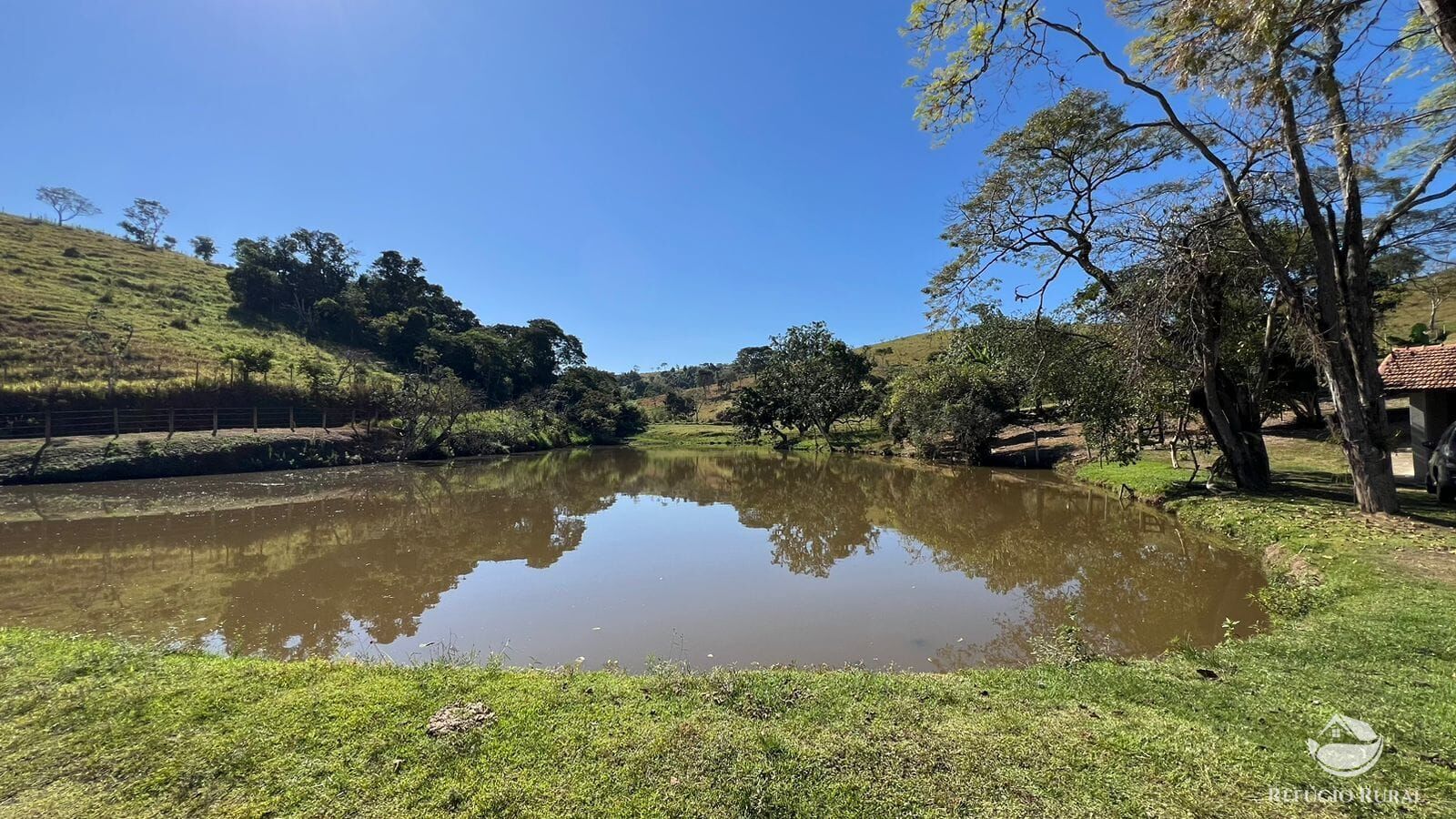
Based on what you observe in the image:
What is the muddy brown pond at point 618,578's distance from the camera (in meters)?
6.34

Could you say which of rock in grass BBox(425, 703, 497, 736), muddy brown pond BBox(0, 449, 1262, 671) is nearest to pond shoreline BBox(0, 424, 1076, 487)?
muddy brown pond BBox(0, 449, 1262, 671)

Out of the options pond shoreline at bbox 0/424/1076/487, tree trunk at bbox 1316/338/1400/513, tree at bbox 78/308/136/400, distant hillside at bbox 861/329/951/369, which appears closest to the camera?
tree trunk at bbox 1316/338/1400/513

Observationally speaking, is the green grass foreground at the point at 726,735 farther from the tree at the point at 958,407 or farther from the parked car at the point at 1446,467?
the tree at the point at 958,407

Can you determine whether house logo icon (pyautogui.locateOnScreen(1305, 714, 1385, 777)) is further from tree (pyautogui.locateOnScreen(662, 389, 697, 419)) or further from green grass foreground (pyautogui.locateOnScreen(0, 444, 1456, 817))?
tree (pyautogui.locateOnScreen(662, 389, 697, 419))

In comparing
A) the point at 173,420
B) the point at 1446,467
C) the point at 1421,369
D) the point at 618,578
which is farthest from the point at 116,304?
A: the point at 1421,369

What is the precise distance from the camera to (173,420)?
24.8m

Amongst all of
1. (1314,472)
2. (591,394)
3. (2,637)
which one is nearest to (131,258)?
(591,394)

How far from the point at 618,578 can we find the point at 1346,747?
817cm

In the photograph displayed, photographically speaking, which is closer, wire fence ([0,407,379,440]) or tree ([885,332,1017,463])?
wire fence ([0,407,379,440])

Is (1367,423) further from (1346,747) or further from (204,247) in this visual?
(204,247)

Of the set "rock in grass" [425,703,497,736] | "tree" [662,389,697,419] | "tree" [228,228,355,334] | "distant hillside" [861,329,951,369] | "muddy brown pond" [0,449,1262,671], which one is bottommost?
"muddy brown pond" [0,449,1262,671]

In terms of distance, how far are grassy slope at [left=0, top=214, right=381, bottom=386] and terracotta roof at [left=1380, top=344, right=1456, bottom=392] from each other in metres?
45.8

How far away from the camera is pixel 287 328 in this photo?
46812 millimetres

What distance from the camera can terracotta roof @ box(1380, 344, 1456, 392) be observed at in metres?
12.0
